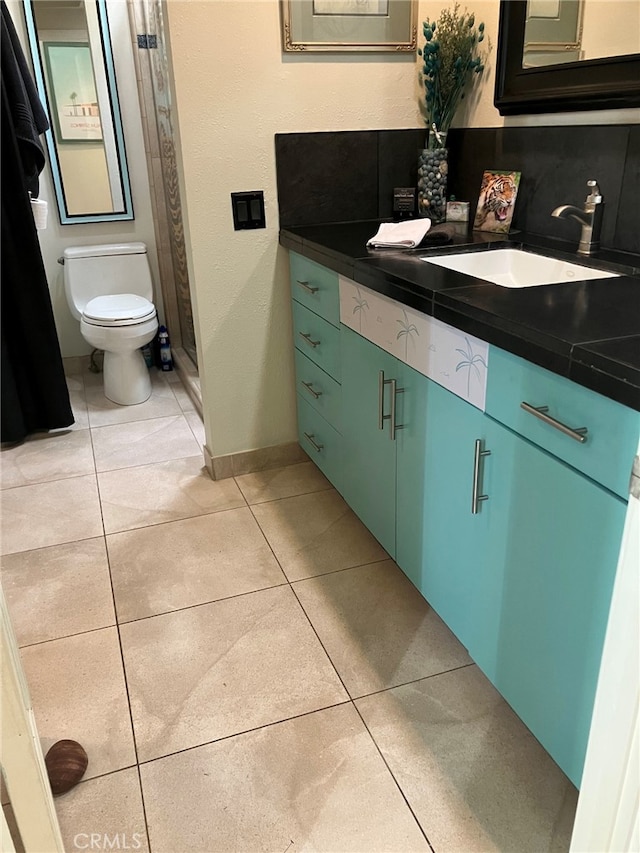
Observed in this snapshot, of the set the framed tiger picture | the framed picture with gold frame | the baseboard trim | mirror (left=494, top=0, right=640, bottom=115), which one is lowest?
the baseboard trim

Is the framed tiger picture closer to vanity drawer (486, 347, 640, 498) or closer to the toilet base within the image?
vanity drawer (486, 347, 640, 498)

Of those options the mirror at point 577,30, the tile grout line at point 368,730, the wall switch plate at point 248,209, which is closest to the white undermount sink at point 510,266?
the mirror at point 577,30

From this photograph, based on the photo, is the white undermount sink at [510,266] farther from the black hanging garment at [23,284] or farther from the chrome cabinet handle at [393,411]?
the black hanging garment at [23,284]

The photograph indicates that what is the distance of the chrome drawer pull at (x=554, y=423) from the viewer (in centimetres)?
102

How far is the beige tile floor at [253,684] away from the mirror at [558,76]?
1.39 m

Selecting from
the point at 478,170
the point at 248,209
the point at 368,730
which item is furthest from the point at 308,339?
the point at 368,730

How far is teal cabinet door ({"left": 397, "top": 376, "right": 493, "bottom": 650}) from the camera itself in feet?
4.60

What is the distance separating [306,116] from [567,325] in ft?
4.94

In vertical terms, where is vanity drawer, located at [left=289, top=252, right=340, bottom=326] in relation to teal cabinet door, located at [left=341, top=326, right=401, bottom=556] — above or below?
above

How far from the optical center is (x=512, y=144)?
6.81 feet

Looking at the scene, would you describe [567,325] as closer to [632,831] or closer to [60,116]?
[632,831]

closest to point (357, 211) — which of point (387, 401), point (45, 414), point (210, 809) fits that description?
point (387, 401)

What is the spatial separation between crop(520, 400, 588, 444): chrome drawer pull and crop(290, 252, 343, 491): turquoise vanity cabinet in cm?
97

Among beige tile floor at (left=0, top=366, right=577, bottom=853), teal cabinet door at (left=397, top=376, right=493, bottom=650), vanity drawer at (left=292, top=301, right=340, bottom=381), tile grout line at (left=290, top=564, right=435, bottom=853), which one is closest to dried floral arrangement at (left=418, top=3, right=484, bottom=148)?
vanity drawer at (left=292, top=301, right=340, bottom=381)
